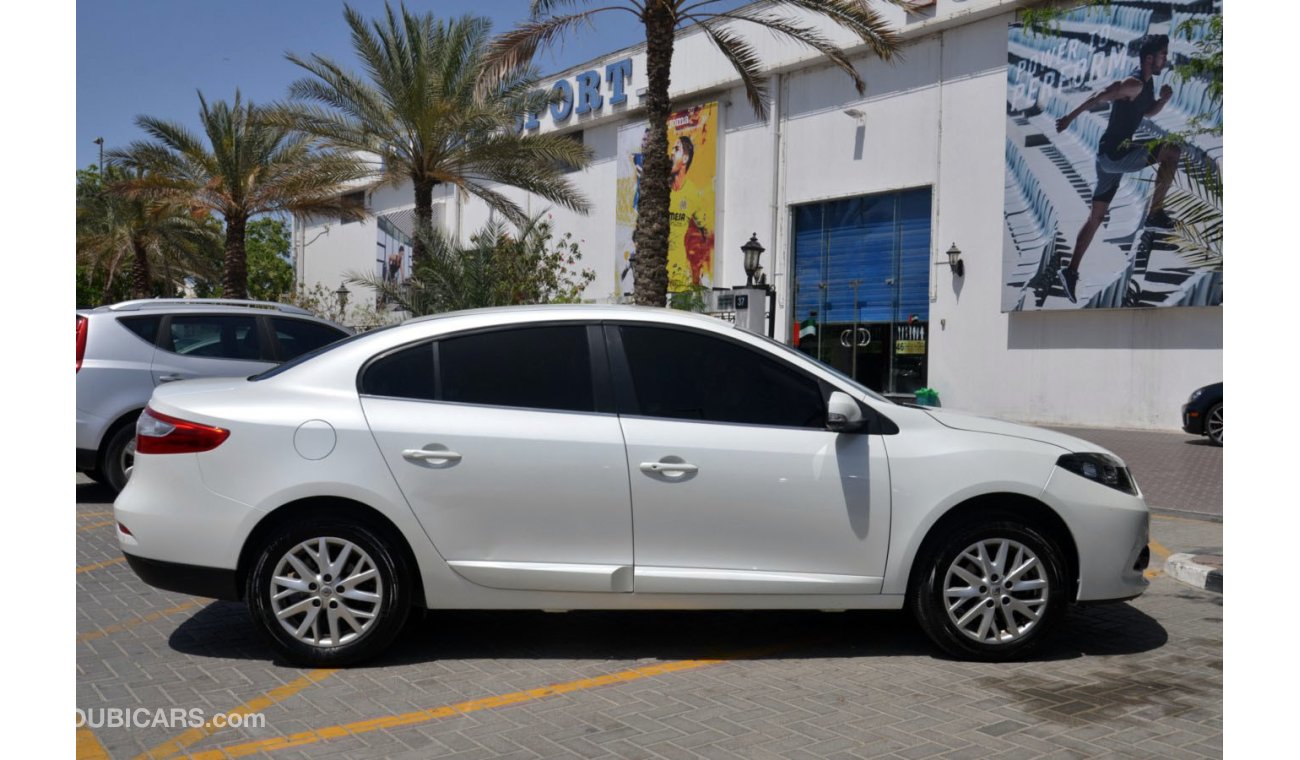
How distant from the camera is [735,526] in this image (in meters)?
4.98

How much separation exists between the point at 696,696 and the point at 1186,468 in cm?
1243

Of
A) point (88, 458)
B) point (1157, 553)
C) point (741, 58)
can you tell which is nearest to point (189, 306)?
point (88, 458)

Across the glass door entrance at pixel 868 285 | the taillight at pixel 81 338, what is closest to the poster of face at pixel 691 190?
the glass door entrance at pixel 868 285

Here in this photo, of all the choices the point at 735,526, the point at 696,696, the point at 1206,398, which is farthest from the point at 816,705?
the point at 1206,398

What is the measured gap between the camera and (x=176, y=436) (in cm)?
499

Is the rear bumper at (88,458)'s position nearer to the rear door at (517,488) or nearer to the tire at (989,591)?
the rear door at (517,488)

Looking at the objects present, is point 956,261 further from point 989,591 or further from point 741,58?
point 989,591

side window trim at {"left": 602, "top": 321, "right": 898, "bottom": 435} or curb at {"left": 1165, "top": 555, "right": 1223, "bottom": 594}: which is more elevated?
side window trim at {"left": 602, "top": 321, "right": 898, "bottom": 435}

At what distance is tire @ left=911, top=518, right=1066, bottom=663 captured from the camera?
5.10 m

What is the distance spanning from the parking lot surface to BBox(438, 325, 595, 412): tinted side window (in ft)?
4.10

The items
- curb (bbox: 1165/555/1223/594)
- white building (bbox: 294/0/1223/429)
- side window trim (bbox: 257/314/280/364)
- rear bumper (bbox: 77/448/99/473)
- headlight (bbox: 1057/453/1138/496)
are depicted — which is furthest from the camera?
white building (bbox: 294/0/1223/429)

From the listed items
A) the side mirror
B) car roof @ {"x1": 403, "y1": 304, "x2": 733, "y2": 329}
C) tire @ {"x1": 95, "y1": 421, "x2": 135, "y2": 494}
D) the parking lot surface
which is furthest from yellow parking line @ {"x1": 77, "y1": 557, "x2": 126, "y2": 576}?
the side mirror

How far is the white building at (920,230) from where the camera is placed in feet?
75.9

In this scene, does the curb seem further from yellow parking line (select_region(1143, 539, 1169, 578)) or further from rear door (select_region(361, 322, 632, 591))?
rear door (select_region(361, 322, 632, 591))
